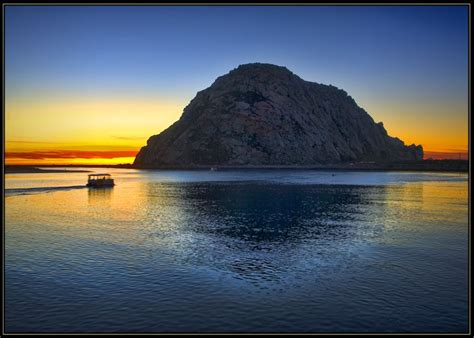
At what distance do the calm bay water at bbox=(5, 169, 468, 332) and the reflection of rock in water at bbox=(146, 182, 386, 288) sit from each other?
0.17m

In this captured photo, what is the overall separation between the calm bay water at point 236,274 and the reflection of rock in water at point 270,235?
0.17 meters

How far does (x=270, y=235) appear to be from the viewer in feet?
150

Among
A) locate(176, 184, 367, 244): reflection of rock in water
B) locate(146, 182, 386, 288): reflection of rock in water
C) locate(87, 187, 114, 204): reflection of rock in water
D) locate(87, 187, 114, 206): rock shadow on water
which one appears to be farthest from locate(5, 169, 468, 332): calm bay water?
locate(87, 187, 114, 204): reflection of rock in water

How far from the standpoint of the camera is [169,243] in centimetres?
4112

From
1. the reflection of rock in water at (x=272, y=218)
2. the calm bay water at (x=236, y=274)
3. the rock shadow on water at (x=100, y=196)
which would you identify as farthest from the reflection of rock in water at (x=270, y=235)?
the rock shadow on water at (x=100, y=196)

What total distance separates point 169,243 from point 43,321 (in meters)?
20.2

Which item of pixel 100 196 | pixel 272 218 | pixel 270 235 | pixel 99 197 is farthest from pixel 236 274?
pixel 100 196

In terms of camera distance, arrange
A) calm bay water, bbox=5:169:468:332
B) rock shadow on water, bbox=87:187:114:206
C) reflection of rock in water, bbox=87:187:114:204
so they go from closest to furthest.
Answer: calm bay water, bbox=5:169:468:332
rock shadow on water, bbox=87:187:114:206
reflection of rock in water, bbox=87:187:114:204

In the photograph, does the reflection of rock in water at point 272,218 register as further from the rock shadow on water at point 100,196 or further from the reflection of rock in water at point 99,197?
the reflection of rock in water at point 99,197

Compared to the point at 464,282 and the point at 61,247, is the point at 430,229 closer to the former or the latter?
the point at 464,282

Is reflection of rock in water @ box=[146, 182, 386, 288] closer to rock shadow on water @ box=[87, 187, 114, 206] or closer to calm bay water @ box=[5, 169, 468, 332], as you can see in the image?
calm bay water @ box=[5, 169, 468, 332]

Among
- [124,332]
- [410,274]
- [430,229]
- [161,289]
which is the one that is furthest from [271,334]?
[430,229]

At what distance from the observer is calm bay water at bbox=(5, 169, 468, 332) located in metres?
21.6

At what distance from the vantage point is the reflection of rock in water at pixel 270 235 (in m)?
32.7
